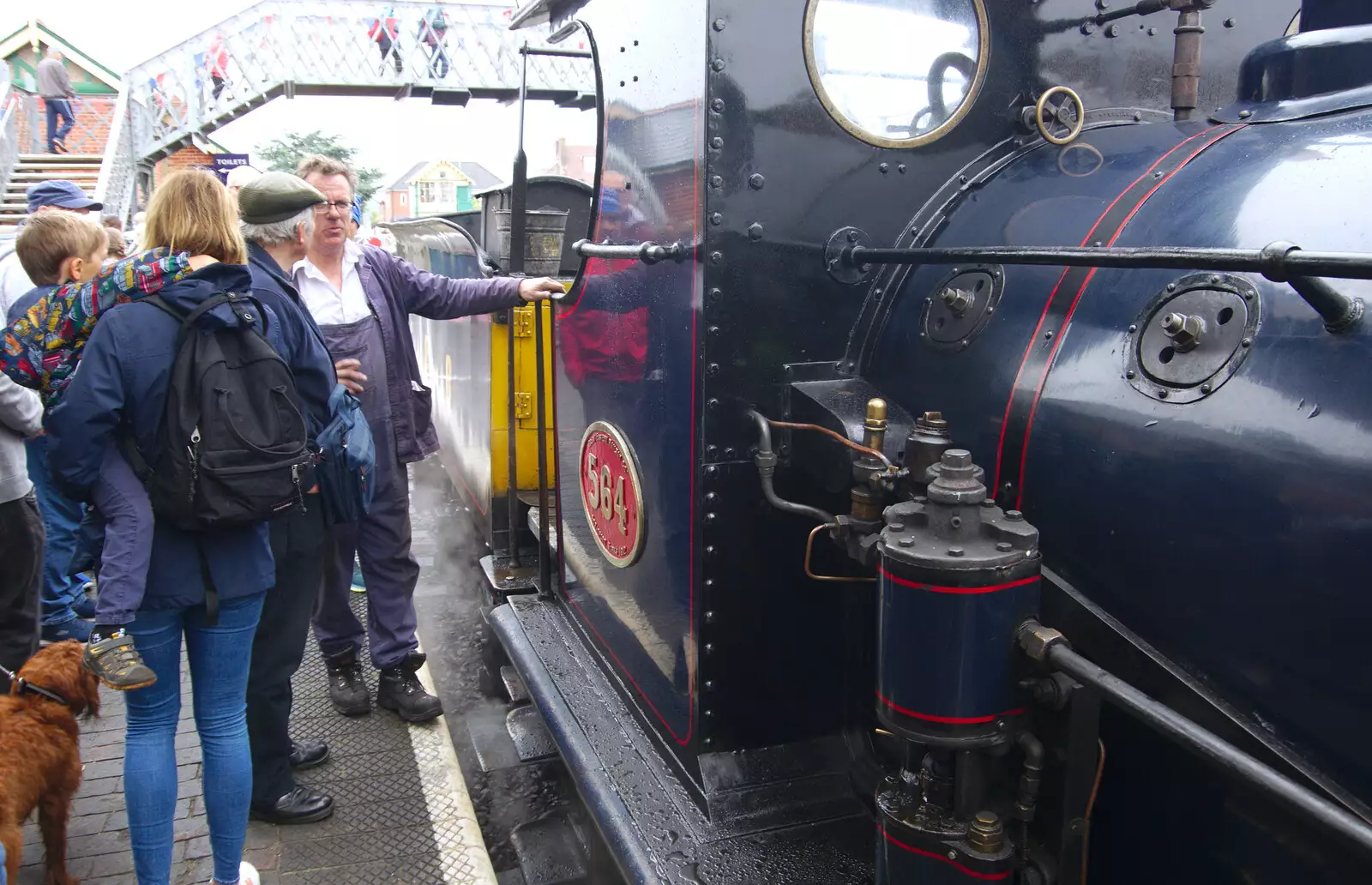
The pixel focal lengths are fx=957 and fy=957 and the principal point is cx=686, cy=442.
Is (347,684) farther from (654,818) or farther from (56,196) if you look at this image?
(56,196)

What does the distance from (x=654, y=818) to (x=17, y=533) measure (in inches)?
99.1

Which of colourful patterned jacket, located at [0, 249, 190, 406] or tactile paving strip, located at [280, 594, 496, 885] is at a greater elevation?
colourful patterned jacket, located at [0, 249, 190, 406]


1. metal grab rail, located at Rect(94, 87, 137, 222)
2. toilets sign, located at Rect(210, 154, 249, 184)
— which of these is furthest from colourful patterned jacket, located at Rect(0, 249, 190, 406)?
metal grab rail, located at Rect(94, 87, 137, 222)

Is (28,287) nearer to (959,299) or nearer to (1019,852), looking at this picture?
(959,299)

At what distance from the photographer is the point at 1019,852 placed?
140cm

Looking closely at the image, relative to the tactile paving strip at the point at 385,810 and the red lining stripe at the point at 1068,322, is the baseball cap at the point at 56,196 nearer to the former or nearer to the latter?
the tactile paving strip at the point at 385,810

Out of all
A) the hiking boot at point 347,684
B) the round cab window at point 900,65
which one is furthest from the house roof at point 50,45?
A: the round cab window at point 900,65

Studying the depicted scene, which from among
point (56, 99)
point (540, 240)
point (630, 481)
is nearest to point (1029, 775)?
point (630, 481)

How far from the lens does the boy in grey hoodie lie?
10.4 feet

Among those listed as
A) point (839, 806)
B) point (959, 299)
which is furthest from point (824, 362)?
point (839, 806)

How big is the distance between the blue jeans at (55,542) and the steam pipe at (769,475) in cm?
354

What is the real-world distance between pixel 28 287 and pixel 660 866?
3.53 metres

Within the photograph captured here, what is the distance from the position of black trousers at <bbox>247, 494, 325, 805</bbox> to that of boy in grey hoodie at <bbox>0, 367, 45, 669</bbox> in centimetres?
109

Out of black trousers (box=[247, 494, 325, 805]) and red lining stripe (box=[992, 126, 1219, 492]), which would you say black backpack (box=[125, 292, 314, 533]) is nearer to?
black trousers (box=[247, 494, 325, 805])
